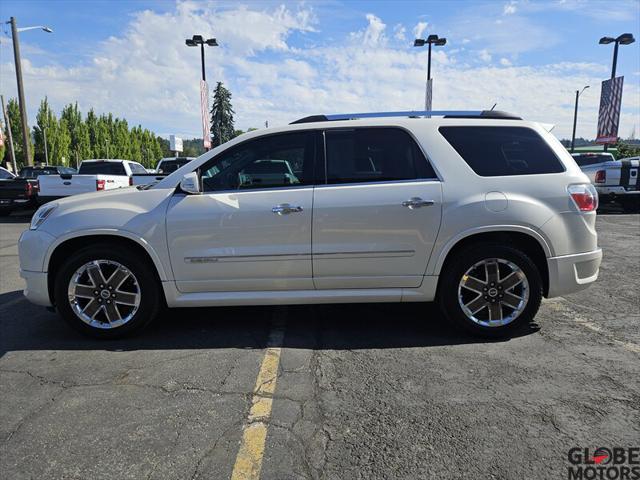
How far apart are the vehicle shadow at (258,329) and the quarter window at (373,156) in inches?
54.7

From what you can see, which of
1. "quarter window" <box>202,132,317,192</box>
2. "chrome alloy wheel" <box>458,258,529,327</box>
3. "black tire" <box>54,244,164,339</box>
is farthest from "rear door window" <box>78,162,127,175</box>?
"chrome alloy wheel" <box>458,258,529,327</box>

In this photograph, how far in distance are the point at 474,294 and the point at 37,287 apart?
3.83 m

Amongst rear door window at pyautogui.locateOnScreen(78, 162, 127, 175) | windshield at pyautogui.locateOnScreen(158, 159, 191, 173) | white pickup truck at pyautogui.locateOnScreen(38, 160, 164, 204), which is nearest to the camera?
white pickup truck at pyautogui.locateOnScreen(38, 160, 164, 204)

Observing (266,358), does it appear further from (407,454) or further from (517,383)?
(517,383)

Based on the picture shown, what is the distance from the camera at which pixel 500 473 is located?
226 centimetres

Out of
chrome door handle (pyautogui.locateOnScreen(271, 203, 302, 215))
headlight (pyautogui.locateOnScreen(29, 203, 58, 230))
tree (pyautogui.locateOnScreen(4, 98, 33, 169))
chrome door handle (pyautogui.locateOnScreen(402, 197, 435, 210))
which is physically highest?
tree (pyautogui.locateOnScreen(4, 98, 33, 169))

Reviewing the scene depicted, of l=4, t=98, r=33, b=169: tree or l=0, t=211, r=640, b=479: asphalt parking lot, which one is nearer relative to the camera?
l=0, t=211, r=640, b=479: asphalt parking lot

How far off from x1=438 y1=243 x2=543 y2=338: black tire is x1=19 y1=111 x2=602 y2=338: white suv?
0.01 meters

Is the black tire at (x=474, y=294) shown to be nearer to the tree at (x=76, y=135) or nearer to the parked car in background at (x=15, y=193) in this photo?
the parked car in background at (x=15, y=193)

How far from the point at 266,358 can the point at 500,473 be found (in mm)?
1898

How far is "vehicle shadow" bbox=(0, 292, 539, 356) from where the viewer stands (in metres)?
3.90

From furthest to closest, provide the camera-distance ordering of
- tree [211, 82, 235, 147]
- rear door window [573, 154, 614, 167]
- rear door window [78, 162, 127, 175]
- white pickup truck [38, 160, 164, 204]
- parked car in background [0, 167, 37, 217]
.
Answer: tree [211, 82, 235, 147]
rear door window [573, 154, 614, 167]
rear door window [78, 162, 127, 175]
parked car in background [0, 167, 37, 217]
white pickup truck [38, 160, 164, 204]

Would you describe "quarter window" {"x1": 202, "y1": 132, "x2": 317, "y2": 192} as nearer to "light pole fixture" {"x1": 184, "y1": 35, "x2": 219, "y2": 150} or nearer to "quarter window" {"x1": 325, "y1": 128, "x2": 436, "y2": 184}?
"quarter window" {"x1": 325, "y1": 128, "x2": 436, "y2": 184}

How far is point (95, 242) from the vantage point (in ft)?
13.1
